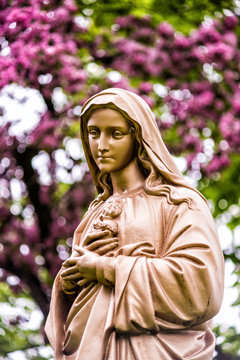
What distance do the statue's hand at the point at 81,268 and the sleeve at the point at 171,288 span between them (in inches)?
8.9

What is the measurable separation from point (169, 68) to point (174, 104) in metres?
0.61

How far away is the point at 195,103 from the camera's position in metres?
10.0

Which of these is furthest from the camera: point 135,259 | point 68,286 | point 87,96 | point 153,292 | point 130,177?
point 87,96

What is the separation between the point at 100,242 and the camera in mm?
4945

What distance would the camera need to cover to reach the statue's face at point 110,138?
5.15 metres

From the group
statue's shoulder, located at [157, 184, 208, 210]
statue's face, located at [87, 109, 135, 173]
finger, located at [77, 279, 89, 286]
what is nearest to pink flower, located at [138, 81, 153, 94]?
statue's face, located at [87, 109, 135, 173]

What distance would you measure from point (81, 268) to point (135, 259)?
1.33ft

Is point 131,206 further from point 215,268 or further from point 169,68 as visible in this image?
point 169,68

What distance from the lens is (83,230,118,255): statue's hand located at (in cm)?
491

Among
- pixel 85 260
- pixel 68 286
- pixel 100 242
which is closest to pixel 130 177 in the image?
pixel 100 242

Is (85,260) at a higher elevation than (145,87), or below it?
higher

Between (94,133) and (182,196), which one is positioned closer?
(182,196)

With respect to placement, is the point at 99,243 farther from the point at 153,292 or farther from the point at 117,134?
the point at 117,134

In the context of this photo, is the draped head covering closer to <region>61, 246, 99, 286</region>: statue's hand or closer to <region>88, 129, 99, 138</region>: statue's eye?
<region>88, 129, 99, 138</region>: statue's eye
